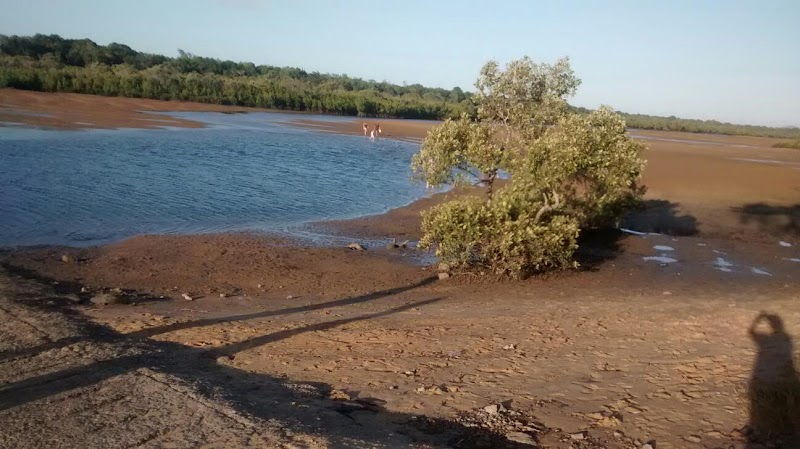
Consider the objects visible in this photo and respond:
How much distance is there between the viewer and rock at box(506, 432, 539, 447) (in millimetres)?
6266

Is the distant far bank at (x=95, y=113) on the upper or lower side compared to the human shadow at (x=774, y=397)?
upper

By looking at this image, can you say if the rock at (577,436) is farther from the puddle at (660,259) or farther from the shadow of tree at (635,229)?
the puddle at (660,259)

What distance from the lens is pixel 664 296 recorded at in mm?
13797

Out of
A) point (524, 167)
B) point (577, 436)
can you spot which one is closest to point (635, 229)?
point (524, 167)

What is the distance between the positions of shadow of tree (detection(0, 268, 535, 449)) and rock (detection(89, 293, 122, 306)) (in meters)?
3.10

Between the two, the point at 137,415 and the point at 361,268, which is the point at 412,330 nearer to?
the point at 137,415

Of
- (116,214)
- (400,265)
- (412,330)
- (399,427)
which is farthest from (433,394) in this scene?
(116,214)

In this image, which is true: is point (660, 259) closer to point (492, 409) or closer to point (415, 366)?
point (415, 366)

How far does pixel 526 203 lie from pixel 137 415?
11181 millimetres

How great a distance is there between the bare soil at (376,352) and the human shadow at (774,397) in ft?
0.10

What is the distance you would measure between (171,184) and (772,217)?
23.6 meters

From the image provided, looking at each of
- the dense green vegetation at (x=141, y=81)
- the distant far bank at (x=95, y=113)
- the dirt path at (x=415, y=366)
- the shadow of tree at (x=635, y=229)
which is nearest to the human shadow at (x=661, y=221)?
the shadow of tree at (x=635, y=229)

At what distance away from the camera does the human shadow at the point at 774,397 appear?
655cm

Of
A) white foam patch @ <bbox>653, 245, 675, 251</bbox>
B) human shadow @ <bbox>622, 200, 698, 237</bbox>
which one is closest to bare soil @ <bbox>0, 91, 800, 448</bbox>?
white foam patch @ <bbox>653, 245, 675, 251</bbox>
